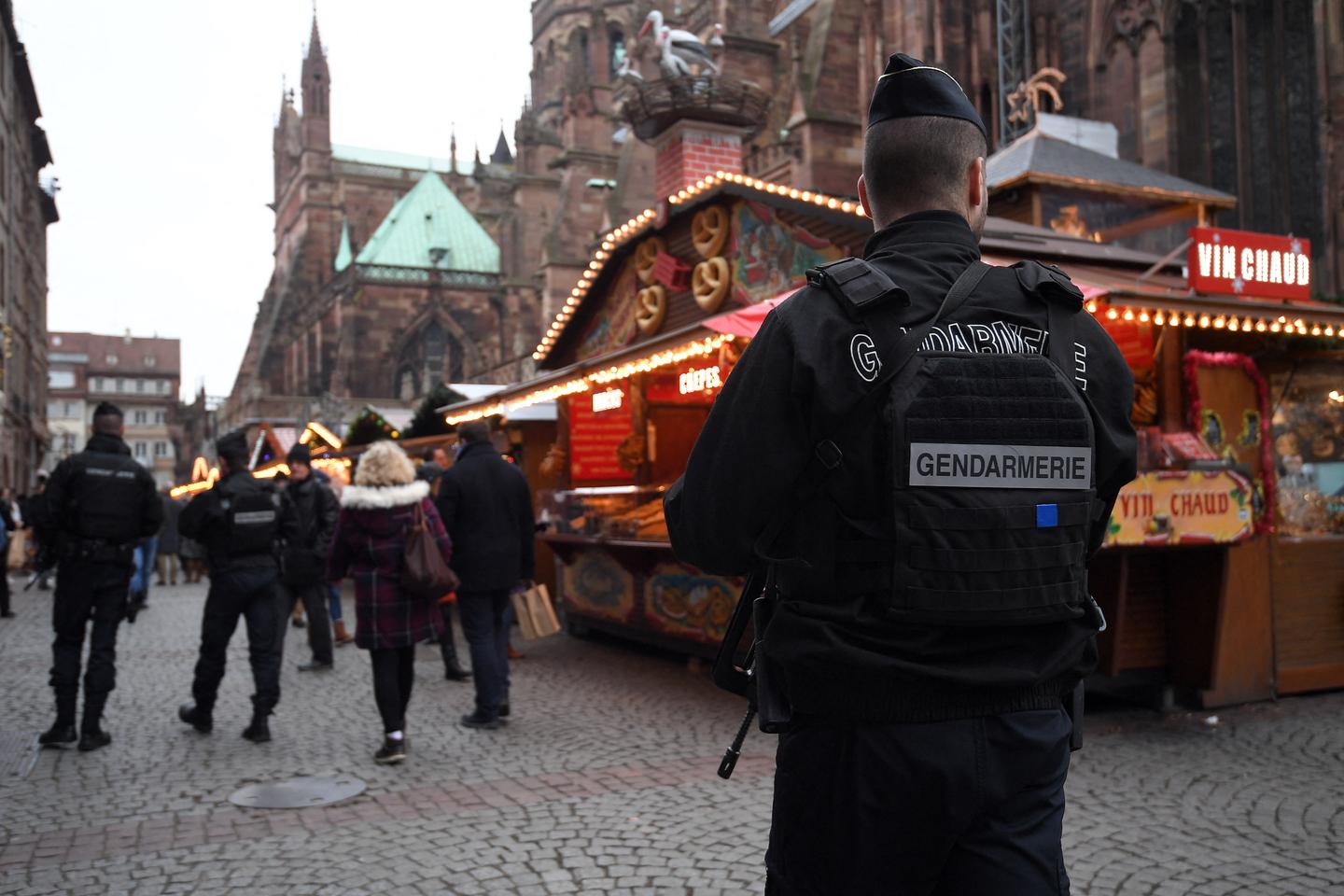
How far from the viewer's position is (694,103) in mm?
13828

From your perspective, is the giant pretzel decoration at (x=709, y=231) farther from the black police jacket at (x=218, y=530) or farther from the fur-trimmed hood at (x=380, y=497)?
the black police jacket at (x=218, y=530)

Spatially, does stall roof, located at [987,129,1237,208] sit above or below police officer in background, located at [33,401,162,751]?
above

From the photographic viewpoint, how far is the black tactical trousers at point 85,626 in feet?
24.1

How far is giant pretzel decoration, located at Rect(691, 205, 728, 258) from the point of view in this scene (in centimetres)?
1095

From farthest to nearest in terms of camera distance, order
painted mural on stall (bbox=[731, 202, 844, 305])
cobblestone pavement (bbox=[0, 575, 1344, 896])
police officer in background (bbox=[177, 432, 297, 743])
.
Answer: painted mural on stall (bbox=[731, 202, 844, 305]), police officer in background (bbox=[177, 432, 297, 743]), cobblestone pavement (bbox=[0, 575, 1344, 896])

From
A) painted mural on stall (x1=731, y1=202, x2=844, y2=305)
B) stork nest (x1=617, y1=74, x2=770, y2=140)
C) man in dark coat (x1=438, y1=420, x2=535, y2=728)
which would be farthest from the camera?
stork nest (x1=617, y1=74, x2=770, y2=140)

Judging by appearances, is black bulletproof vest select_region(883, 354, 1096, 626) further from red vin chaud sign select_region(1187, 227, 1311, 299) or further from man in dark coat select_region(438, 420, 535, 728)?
red vin chaud sign select_region(1187, 227, 1311, 299)

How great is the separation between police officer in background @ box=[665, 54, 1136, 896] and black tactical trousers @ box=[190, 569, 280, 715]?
245 inches

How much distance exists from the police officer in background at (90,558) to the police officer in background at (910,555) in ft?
20.5

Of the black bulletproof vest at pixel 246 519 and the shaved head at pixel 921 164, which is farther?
the black bulletproof vest at pixel 246 519

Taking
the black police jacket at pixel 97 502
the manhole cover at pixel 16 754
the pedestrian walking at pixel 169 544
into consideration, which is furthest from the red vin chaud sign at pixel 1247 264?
the pedestrian walking at pixel 169 544

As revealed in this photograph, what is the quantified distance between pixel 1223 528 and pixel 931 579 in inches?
262

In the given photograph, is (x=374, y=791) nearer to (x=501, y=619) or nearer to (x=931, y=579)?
(x=501, y=619)

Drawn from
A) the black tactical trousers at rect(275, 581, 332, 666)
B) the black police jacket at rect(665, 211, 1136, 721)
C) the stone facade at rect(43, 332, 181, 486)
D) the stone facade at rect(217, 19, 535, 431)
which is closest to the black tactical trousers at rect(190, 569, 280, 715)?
the black tactical trousers at rect(275, 581, 332, 666)
